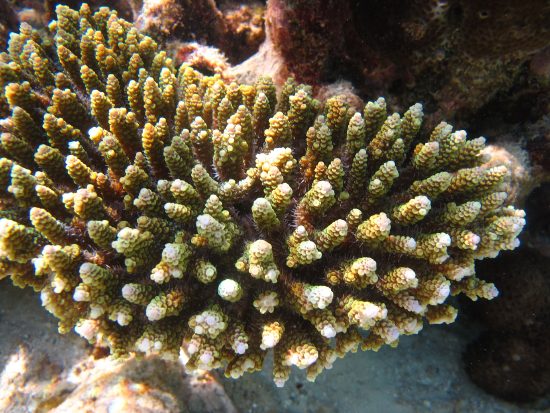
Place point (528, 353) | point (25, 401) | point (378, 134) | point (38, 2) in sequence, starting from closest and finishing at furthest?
1. point (378, 134)
2. point (25, 401)
3. point (528, 353)
4. point (38, 2)

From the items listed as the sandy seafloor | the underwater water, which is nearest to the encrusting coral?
the underwater water

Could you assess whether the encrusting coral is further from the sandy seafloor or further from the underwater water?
the sandy seafloor

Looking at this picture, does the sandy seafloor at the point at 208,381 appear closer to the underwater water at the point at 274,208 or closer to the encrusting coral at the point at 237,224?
the underwater water at the point at 274,208

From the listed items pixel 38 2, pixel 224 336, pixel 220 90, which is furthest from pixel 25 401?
pixel 38 2

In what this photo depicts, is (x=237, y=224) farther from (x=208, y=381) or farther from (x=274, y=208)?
(x=208, y=381)

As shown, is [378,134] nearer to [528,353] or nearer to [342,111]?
[342,111]

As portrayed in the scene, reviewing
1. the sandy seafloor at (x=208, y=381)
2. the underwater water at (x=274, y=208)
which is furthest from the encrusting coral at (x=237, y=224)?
the sandy seafloor at (x=208, y=381)

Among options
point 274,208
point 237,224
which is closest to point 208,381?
point 237,224
